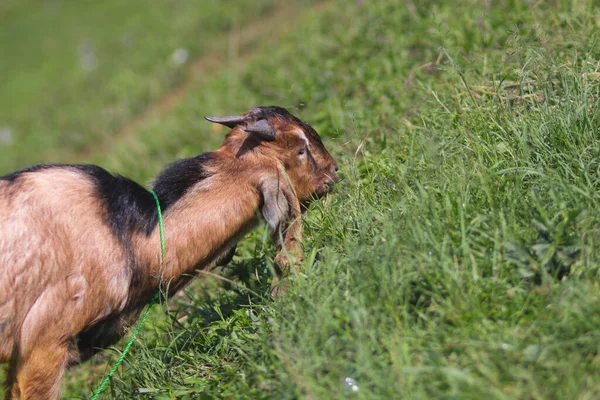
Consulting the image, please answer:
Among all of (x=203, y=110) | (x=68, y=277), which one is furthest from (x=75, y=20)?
(x=68, y=277)

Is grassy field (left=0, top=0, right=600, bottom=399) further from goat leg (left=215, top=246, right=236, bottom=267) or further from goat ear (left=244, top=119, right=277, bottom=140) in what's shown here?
goat ear (left=244, top=119, right=277, bottom=140)

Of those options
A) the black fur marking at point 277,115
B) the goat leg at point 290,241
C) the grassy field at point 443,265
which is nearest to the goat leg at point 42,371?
the grassy field at point 443,265

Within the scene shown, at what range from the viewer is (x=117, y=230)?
3.83 meters

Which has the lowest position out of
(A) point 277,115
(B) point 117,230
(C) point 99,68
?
(C) point 99,68

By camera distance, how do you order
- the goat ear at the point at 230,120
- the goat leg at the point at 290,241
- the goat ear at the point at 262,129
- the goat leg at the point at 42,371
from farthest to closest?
the goat ear at the point at 230,120 → the goat ear at the point at 262,129 → the goat leg at the point at 290,241 → the goat leg at the point at 42,371

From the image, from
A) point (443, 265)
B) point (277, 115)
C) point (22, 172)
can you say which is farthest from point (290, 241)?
point (22, 172)

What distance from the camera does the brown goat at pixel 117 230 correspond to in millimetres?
3676

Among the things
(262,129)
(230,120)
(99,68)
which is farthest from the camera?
(99,68)

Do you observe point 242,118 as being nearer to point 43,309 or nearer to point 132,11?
point 43,309

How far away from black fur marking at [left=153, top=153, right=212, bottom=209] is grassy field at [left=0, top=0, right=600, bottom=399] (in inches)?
24.0

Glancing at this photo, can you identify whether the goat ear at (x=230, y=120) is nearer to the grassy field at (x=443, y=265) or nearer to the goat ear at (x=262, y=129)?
the goat ear at (x=262, y=129)

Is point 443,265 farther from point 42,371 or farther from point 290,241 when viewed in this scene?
point 42,371

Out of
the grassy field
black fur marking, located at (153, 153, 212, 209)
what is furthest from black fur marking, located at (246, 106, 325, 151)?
black fur marking, located at (153, 153, 212, 209)

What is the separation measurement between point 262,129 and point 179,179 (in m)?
0.57
